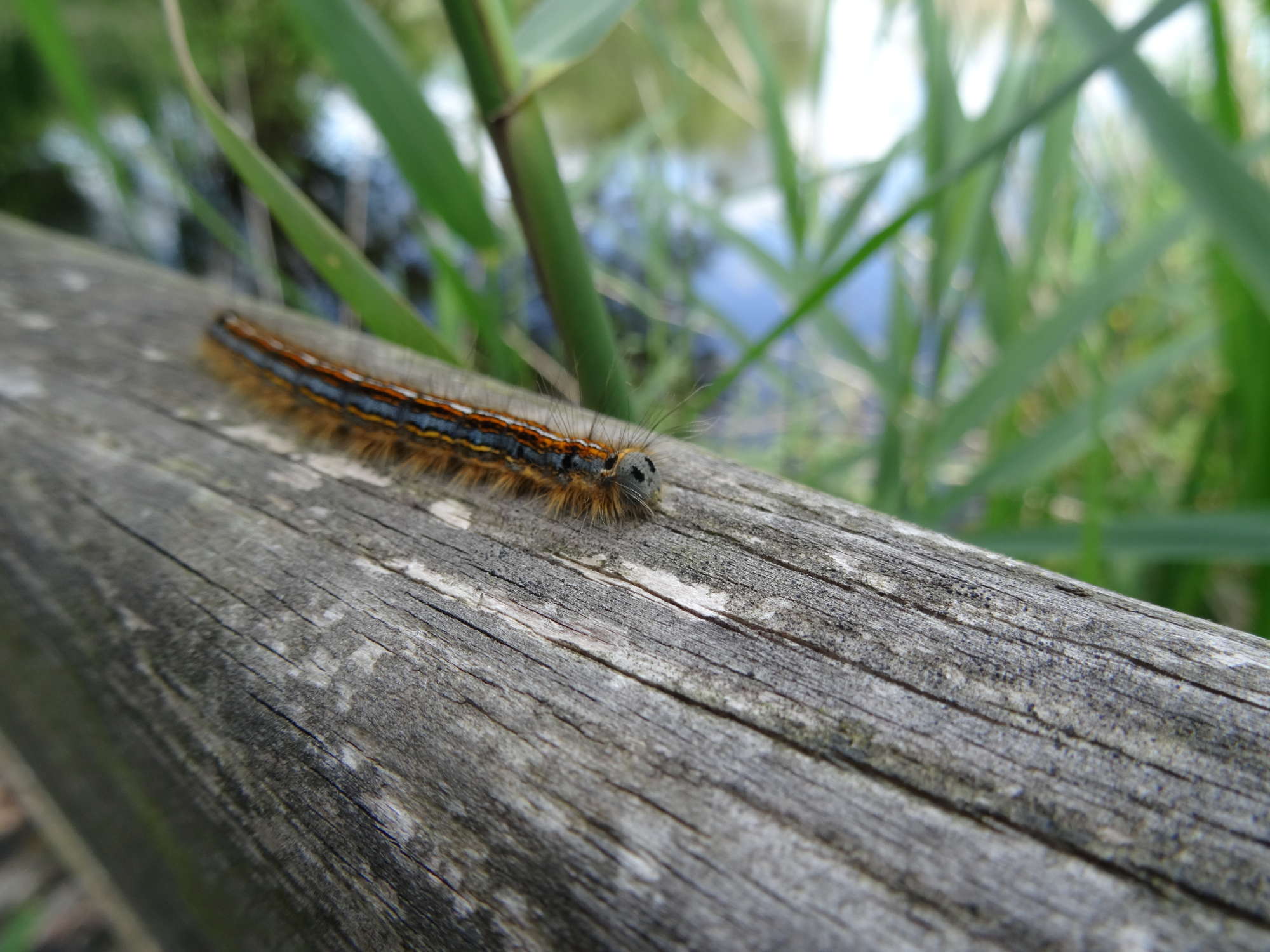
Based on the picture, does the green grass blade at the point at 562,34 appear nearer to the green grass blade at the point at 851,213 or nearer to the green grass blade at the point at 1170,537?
the green grass blade at the point at 851,213

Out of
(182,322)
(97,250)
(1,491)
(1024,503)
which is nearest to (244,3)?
(97,250)

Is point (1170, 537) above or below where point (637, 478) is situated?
above

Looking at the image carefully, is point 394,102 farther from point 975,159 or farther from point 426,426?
point 975,159

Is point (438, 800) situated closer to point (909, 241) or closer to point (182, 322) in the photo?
point (182, 322)

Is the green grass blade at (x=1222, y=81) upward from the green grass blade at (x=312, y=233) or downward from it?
upward

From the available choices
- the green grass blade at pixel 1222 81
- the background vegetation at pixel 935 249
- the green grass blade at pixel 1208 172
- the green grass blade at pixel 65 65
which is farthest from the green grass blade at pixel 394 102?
the green grass blade at pixel 1222 81

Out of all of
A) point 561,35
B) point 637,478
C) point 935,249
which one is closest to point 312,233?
point 561,35

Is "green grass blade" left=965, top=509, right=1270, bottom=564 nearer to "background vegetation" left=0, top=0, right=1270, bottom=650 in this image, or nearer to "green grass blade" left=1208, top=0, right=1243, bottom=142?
"background vegetation" left=0, top=0, right=1270, bottom=650
